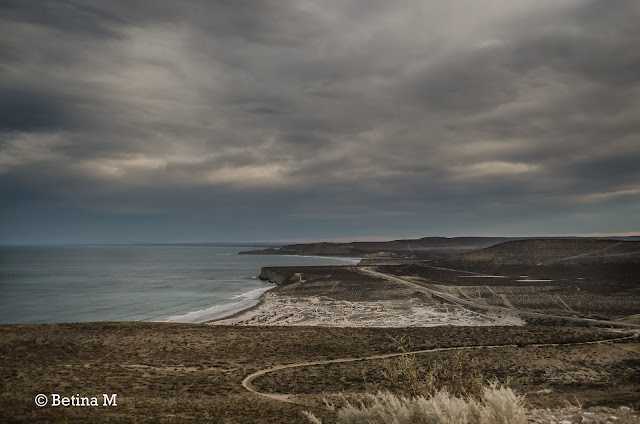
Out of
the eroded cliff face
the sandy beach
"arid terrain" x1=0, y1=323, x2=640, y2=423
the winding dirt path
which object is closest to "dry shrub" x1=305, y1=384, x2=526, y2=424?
"arid terrain" x1=0, y1=323, x2=640, y2=423

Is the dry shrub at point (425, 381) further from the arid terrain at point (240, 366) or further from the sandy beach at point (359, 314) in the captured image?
the sandy beach at point (359, 314)

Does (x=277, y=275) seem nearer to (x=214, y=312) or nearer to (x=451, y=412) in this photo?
(x=214, y=312)

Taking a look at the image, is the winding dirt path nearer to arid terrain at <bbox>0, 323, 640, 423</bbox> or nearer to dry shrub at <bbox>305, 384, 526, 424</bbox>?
arid terrain at <bbox>0, 323, 640, 423</bbox>

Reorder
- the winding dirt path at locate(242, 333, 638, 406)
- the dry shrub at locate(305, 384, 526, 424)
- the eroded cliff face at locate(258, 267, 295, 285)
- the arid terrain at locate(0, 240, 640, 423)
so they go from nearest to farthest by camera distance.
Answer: the dry shrub at locate(305, 384, 526, 424) < the arid terrain at locate(0, 240, 640, 423) < the winding dirt path at locate(242, 333, 638, 406) < the eroded cliff face at locate(258, 267, 295, 285)

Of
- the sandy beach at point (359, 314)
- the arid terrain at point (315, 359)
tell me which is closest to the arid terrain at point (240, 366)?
the arid terrain at point (315, 359)

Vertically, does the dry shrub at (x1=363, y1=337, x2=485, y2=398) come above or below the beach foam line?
above

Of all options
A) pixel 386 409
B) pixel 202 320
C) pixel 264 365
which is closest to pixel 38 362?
pixel 264 365

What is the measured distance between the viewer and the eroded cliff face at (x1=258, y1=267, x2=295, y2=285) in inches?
3102

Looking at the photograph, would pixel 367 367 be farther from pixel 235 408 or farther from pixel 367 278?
pixel 367 278

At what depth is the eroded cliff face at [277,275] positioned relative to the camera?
78.8 m

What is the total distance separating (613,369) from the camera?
59.1 ft

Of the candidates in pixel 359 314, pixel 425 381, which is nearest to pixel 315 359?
pixel 425 381

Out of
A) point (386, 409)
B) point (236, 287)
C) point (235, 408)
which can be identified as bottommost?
A: point (236, 287)

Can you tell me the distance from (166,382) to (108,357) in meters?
6.30
